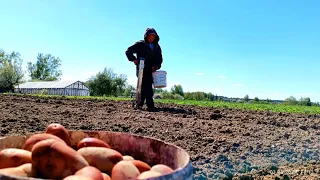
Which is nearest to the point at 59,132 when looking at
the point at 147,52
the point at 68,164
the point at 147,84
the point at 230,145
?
the point at 68,164

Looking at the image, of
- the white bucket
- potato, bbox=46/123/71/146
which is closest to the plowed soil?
the white bucket

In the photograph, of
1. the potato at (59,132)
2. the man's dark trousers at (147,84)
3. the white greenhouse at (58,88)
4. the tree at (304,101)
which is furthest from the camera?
the white greenhouse at (58,88)

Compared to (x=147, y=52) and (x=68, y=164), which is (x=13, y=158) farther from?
(x=147, y=52)

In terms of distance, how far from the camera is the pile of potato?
1170mm

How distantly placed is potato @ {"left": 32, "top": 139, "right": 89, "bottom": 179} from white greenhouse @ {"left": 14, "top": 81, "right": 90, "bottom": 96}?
5233cm

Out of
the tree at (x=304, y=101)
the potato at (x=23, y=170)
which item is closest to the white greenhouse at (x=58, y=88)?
the tree at (x=304, y=101)

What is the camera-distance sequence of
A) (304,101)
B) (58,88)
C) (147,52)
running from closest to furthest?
(147,52) < (304,101) < (58,88)

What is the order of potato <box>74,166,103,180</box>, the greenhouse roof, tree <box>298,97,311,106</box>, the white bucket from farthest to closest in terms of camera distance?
the greenhouse roof
tree <box>298,97,311,106</box>
the white bucket
potato <box>74,166,103,180</box>

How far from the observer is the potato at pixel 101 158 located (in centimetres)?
133

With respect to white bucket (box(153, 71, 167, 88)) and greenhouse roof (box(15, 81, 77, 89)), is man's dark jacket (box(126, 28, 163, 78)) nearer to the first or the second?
white bucket (box(153, 71, 167, 88))

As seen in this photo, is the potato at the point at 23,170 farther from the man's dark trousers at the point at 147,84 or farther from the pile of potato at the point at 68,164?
the man's dark trousers at the point at 147,84

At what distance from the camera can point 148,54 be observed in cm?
836

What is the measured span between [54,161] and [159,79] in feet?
23.0

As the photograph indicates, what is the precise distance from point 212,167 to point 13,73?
52.0 metres
